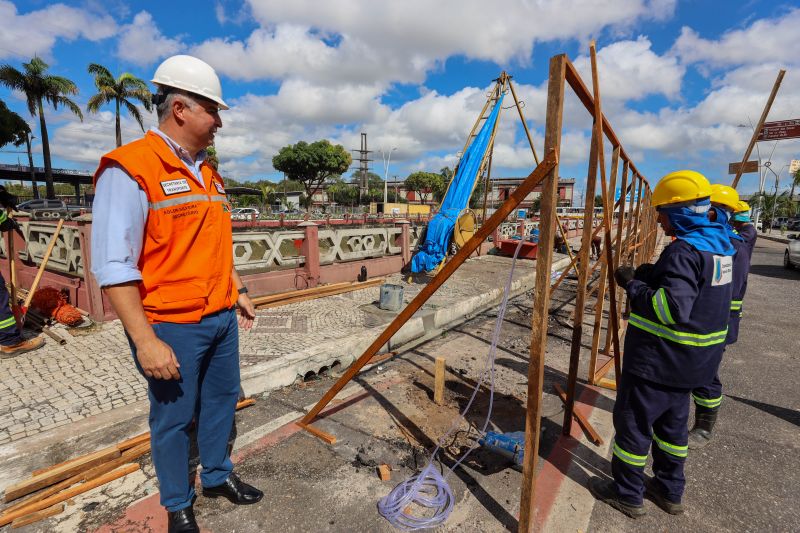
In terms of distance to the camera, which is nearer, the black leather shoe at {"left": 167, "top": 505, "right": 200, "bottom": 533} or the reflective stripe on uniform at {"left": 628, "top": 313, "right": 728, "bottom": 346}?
the black leather shoe at {"left": 167, "top": 505, "right": 200, "bottom": 533}

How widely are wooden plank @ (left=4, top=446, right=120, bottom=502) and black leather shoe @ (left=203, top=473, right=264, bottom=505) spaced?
33.5 inches

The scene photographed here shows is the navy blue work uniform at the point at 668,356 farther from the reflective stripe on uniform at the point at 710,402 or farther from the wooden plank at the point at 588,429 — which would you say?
the reflective stripe on uniform at the point at 710,402

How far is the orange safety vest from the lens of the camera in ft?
5.76

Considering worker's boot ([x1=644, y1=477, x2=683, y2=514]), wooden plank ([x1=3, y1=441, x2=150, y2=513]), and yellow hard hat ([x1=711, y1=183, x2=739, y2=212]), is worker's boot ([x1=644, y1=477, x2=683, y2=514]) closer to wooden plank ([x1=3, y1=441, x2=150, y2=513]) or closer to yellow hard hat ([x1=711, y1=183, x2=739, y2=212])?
yellow hard hat ([x1=711, y1=183, x2=739, y2=212])

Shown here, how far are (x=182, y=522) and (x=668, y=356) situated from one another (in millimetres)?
2858

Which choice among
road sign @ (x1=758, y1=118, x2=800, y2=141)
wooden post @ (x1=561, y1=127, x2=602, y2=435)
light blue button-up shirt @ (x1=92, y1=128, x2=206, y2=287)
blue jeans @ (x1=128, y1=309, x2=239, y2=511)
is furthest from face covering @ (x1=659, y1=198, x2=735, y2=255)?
road sign @ (x1=758, y1=118, x2=800, y2=141)

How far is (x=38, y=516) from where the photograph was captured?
2.20 metres

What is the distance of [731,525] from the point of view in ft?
7.63

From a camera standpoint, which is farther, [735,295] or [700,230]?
[735,295]

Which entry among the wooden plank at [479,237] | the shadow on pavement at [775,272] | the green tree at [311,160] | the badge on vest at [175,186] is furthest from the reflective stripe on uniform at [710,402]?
the green tree at [311,160]

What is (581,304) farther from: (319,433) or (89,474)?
(89,474)

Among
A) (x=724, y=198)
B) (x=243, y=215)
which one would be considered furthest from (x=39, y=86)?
(x=724, y=198)

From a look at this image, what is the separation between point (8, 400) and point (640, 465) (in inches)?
199

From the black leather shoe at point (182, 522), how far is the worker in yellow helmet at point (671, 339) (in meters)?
2.52
